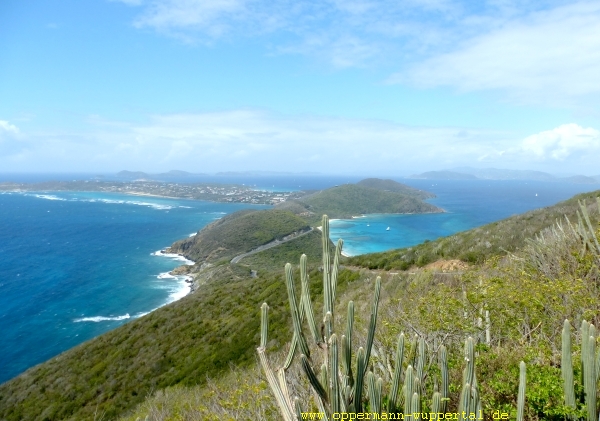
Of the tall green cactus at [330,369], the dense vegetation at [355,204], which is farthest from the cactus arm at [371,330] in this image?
the dense vegetation at [355,204]

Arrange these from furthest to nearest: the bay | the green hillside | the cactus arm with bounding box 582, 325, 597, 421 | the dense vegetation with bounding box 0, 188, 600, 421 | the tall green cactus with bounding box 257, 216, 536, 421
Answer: the green hillside, the bay, the dense vegetation with bounding box 0, 188, 600, 421, the cactus arm with bounding box 582, 325, 597, 421, the tall green cactus with bounding box 257, 216, 536, 421

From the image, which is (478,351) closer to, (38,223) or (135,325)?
(135,325)

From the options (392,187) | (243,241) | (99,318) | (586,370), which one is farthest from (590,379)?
(392,187)

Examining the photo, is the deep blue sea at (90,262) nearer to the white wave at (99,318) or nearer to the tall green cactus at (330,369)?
the white wave at (99,318)

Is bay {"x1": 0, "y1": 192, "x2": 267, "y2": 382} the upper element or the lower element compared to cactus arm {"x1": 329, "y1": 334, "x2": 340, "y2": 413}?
lower

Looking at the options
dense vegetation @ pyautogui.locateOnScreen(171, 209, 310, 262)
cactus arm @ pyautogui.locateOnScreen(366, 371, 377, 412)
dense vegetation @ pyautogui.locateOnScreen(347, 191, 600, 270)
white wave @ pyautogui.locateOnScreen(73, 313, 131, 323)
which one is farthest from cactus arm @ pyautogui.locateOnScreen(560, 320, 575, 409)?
dense vegetation @ pyautogui.locateOnScreen(171, 209, 310, 262)

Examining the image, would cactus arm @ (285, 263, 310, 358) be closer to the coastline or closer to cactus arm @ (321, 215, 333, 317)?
cactus arm @ (321, 215, 333, 317)

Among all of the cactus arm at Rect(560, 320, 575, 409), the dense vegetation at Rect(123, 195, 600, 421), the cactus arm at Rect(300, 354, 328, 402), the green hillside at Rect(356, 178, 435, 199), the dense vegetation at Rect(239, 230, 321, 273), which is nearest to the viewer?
the cactus arm at Rect(300, 354, 328, 402)

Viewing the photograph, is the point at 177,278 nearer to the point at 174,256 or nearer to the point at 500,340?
the point at 174,256
